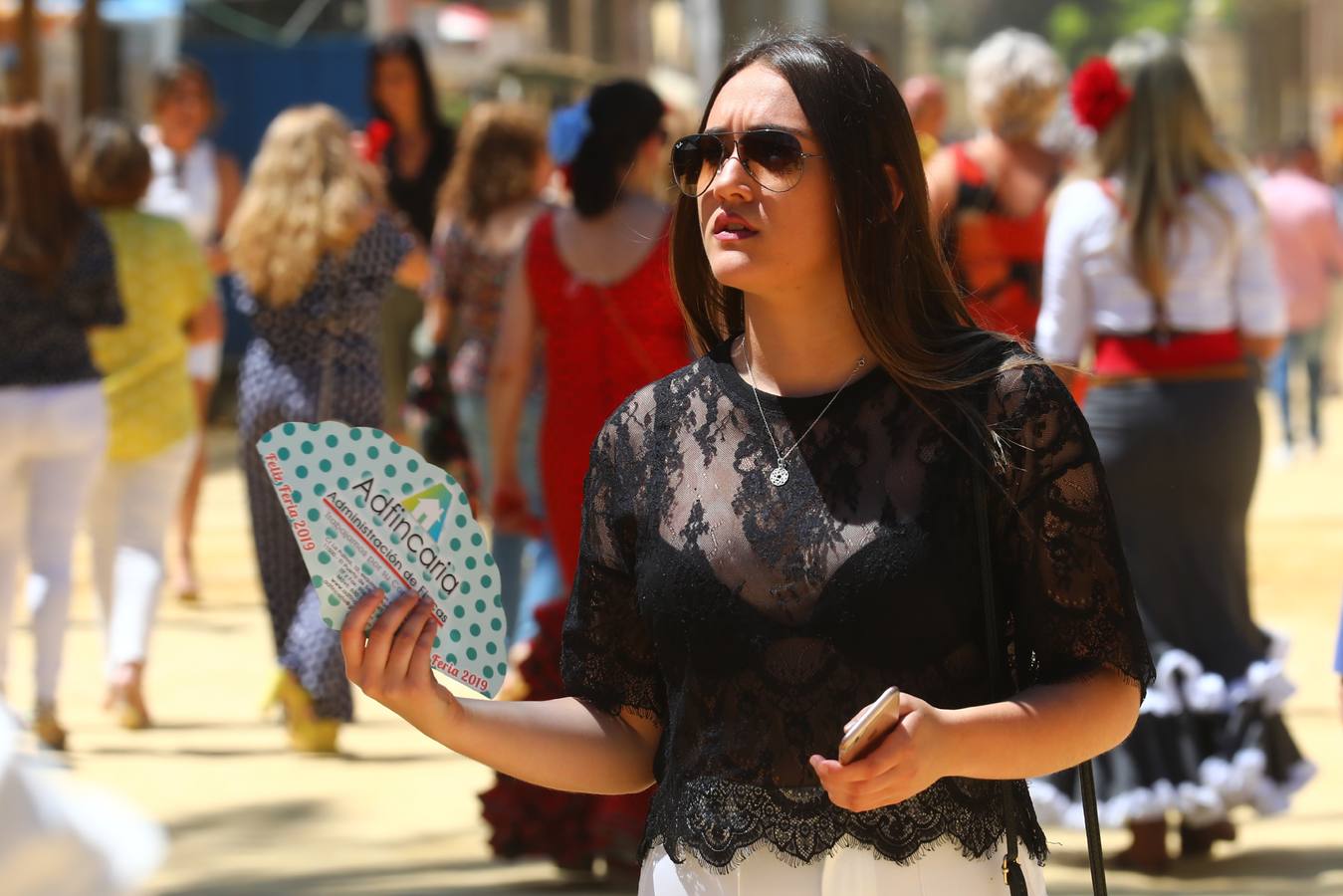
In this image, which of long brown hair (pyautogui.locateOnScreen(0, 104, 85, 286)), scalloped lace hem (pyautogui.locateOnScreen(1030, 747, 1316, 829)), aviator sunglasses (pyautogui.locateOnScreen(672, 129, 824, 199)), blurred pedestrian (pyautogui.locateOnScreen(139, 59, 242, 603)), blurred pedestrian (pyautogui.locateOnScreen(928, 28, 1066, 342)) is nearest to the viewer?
aviator sunglasses (pyautogui.locateOnScreen(672, 129, 824, 199))

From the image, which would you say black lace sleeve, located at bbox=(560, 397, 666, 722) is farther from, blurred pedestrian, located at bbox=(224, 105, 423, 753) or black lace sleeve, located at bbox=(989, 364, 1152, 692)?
blurred pedestrian, located at bbox=(224, 105, 423, 753)

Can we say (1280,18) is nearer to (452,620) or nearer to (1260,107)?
(1260,107)

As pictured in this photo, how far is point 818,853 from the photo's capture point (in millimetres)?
2385

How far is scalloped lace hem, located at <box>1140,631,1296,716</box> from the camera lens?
547 cm

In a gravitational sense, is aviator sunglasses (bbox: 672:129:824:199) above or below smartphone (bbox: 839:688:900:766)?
above

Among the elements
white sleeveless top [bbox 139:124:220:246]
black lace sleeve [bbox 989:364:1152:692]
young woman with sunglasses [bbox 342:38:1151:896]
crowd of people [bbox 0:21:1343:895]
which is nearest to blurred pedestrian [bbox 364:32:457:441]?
crowd of people [bbox 0:21:1343:895]

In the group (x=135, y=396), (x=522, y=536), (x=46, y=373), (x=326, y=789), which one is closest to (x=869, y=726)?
(x=326, y=789)

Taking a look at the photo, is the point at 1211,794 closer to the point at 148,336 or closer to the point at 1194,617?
the point at 1194,617

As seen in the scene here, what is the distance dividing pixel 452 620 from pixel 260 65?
16131 millimetres

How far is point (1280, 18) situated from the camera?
70.5m

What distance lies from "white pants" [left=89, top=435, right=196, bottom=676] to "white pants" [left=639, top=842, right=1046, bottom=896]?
5258 mm

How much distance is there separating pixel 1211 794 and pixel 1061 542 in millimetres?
3284

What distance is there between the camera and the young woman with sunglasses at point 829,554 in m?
2.37

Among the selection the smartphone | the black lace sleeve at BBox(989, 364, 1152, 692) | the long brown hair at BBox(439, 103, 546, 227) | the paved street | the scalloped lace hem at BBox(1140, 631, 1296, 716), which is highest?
the long brown hair at BBox(439, 103, 546, 227)
